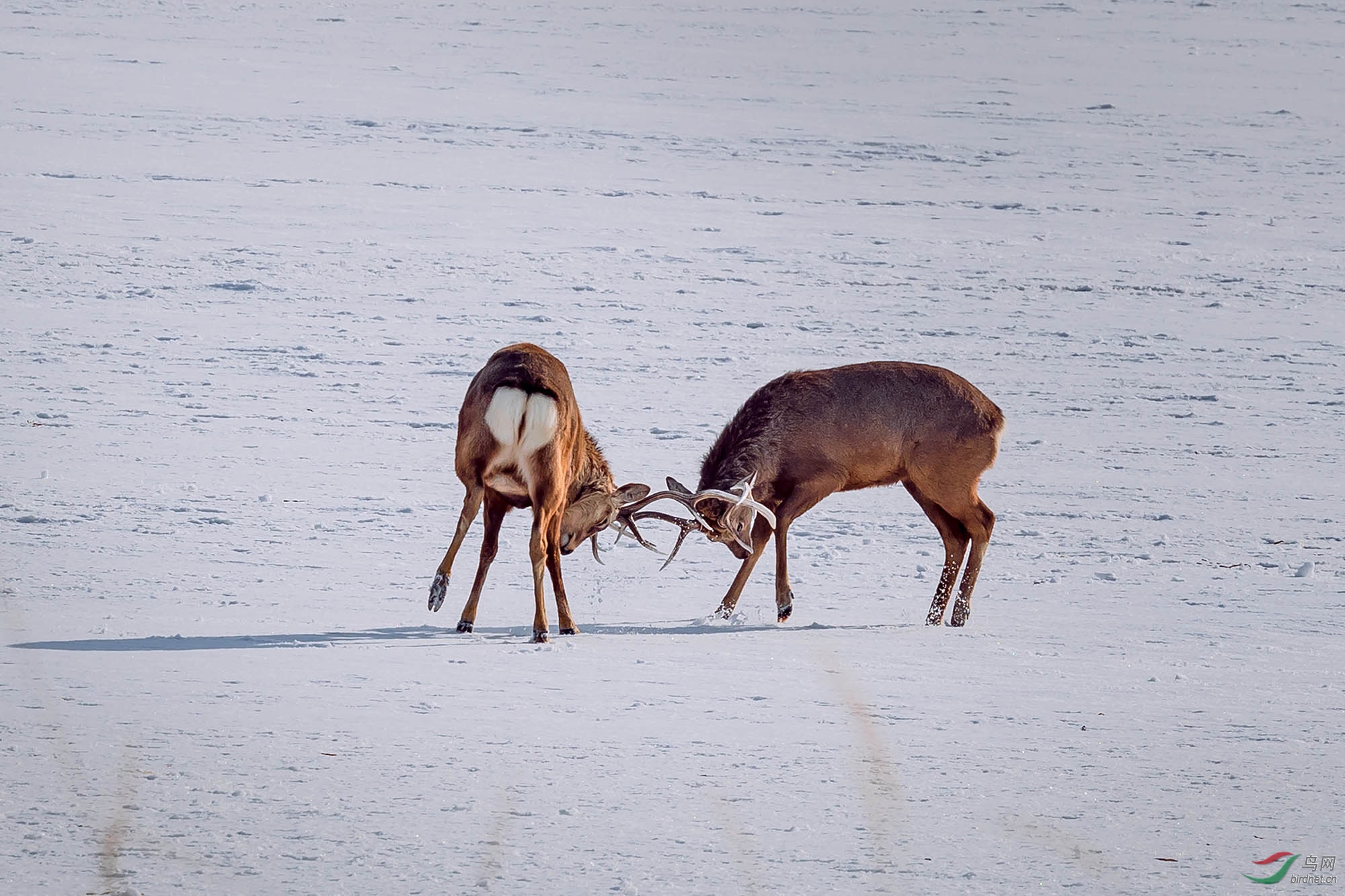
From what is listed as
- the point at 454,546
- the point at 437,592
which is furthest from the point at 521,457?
the point at 437,592

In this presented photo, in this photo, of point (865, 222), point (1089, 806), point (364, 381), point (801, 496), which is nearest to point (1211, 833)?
point (1089, 806)

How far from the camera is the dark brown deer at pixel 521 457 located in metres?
8.69

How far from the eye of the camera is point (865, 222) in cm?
2466

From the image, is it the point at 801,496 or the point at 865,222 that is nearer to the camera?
the point at 801,496

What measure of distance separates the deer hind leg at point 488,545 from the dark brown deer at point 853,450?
1.72m

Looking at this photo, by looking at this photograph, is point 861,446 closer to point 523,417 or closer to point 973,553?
point 973,553

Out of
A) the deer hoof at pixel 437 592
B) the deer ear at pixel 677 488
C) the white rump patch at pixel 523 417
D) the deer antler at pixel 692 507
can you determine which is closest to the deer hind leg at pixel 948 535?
the deer antler at pixel 692 507

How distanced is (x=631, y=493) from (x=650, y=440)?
17.0 feet

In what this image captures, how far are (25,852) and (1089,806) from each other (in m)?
3.62

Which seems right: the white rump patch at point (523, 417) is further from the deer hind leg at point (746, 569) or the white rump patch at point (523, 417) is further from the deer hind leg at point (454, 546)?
the deer hind leg at point (746, 569)

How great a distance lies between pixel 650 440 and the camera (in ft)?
50.8

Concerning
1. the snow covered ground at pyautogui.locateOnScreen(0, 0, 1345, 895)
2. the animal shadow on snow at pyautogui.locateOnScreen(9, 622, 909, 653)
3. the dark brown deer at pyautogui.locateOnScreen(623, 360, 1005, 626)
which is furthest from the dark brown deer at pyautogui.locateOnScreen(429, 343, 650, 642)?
the dark brown deer at pyautogui.locateOnScreen(623, 360, 1005, 626)

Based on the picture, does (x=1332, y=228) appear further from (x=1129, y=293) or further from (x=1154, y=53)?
(x=1154, y=53)

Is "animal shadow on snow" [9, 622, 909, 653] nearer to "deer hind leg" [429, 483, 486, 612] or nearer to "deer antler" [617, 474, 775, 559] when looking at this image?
"deer hind leg" [429, 483, 486, 612]
